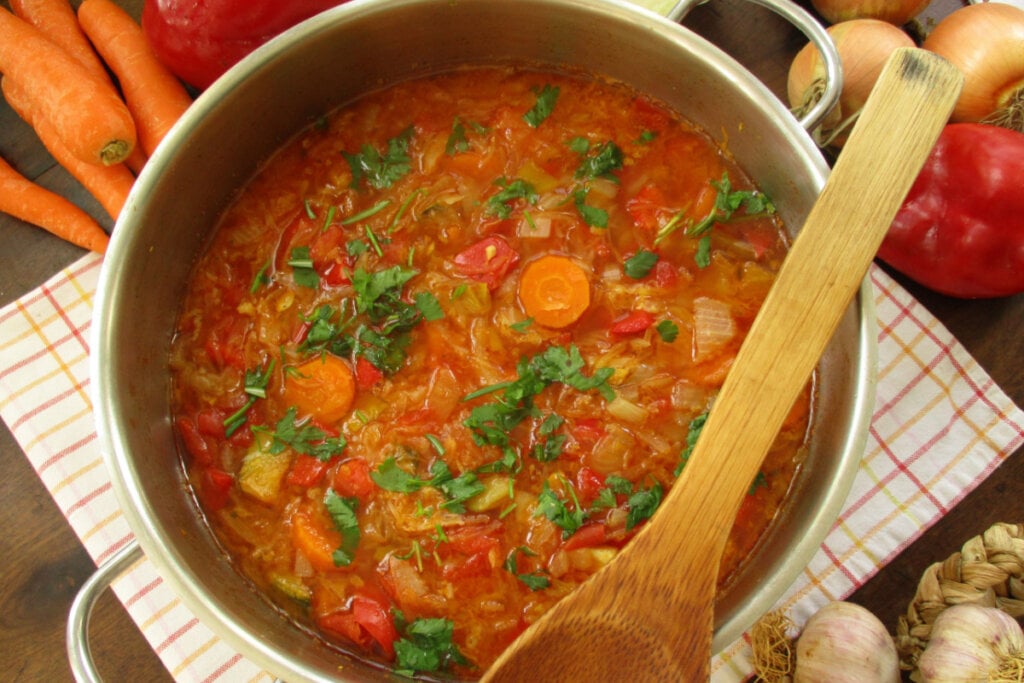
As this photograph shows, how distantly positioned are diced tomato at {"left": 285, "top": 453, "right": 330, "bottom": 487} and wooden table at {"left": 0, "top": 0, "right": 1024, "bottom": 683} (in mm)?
962

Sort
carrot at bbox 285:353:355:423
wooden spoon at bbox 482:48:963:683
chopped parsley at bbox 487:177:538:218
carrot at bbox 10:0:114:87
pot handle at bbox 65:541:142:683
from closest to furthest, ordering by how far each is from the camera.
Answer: wooden spoon at bbox 482:48:963:683 < pot handle at bbox 65:541:142:683 < carrot at bbox 285:353:355:423 < chopped parsley at bbox 487:177:538:218 < carrot at bbox 10:0:114:87

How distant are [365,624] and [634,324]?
52.7 inches

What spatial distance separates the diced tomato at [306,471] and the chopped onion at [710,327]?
1322 millimetres

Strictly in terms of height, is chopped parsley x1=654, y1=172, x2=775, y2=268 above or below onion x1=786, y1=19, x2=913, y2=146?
below

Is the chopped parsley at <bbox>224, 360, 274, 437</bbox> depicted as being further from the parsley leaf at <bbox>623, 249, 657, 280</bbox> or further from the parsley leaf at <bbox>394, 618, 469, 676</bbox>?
the parsley leaf at <bbox>623, 249, 657, 280</bbox>

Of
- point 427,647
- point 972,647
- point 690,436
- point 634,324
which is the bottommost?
point 972,647

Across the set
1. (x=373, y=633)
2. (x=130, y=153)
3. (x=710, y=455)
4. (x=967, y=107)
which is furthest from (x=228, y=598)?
(x=967, y=107)

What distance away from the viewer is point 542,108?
2.96 m

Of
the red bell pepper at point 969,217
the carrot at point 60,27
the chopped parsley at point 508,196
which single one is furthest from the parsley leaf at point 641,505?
the carrot at point 60,27

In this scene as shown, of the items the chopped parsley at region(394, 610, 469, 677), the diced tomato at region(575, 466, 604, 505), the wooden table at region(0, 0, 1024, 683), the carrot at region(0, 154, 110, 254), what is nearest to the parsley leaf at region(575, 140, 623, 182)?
the diced tomato at region(575, 466, 604, 505)

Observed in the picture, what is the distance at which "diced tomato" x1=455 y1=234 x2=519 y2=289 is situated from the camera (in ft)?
9.18

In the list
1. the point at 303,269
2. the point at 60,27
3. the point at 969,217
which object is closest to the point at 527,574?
the point at 303,269

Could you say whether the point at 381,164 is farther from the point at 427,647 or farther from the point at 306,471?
the point at 427,647

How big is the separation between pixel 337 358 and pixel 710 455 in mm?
1312
